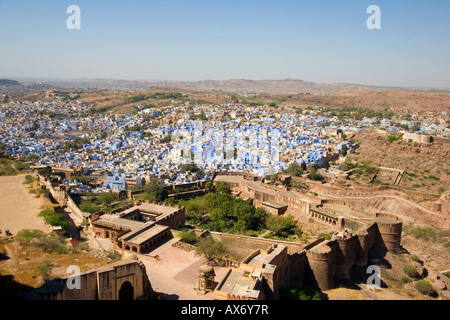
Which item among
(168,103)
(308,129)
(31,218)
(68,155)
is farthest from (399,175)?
(168,103)

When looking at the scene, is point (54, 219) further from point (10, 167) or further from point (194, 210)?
point (10, 167)

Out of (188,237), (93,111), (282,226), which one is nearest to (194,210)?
(282,226)

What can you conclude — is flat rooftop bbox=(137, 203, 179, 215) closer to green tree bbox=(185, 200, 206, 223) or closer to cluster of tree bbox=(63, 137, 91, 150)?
green tree bbox=(185, 200, 206, 223)

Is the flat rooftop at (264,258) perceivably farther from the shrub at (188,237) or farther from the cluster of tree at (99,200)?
the cluster of tree at (99,200)

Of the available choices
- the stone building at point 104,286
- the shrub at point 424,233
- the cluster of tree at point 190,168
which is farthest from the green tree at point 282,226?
the cluster of tree at point 190,168

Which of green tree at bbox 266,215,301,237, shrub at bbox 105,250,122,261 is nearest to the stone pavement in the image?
shrub at bbox 105,250,122,261
